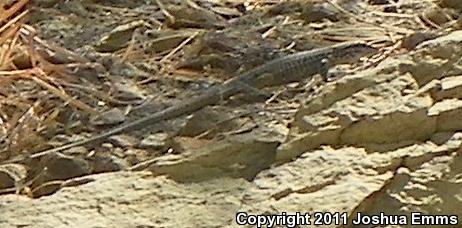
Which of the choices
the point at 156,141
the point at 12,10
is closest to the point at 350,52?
the point at 156,141

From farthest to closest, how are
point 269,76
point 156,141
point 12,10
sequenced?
point 12,10 → point 269,76 → point 156,141

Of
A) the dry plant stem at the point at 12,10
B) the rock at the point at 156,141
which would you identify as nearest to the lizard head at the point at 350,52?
the rock at the point at 156,141

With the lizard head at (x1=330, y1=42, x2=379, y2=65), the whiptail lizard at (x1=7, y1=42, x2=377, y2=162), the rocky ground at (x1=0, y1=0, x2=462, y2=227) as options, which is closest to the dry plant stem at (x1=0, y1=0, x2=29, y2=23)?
the rocky ground at (x1=0, y1=0, x2=462, y2=227)

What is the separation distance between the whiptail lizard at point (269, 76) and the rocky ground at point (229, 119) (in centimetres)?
2

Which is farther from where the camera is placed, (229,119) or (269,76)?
(269,76)

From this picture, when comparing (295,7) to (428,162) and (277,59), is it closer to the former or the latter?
(277,59)

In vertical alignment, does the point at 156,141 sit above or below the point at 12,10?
below

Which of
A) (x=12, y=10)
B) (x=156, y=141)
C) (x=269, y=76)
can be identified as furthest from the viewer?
(x=12, y=10)

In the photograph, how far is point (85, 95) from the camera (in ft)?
5.64

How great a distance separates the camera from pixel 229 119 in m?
1.55

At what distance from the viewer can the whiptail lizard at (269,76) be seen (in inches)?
63.2

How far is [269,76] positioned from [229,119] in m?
0.16

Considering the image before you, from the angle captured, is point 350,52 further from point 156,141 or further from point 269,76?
point 156,141

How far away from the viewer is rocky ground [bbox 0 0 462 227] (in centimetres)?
132
